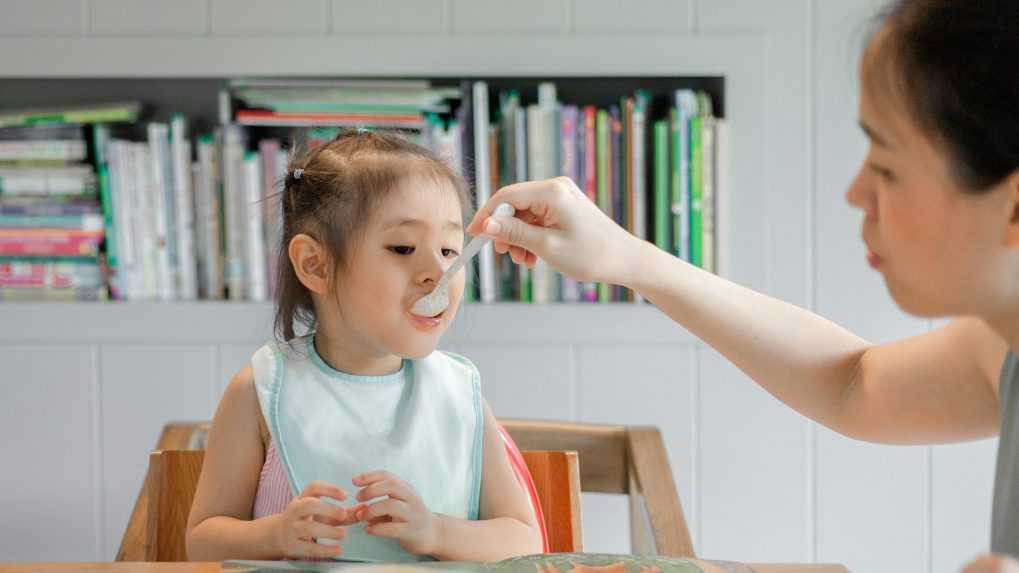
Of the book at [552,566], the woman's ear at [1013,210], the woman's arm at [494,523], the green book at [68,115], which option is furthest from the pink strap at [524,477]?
the green book at [68,115]

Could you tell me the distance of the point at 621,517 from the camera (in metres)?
2.28

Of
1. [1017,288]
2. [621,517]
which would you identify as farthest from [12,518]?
[1017,288]

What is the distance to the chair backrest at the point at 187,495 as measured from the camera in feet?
4.45

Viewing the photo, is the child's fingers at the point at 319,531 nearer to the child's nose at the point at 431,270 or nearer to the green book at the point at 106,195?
the child's nose at the point at 431,270

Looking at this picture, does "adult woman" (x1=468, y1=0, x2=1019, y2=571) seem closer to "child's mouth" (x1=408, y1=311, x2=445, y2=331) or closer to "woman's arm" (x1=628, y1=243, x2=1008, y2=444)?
"woman's arm" (x1=628, y1=243, x2=1008, y2=444)

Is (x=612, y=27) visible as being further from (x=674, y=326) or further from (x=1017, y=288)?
(x=1017, y=288)

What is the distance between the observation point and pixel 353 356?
1337mm

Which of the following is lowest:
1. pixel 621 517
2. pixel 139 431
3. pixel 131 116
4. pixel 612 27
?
pixel 621 517

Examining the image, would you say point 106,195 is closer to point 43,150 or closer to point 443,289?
point 43,150

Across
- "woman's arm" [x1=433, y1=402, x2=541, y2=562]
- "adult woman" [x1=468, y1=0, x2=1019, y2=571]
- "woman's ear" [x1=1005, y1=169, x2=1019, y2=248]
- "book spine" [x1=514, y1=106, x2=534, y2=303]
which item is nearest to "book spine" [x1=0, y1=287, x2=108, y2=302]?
"book spine" [x1=514, y1=106, x2=534, y2=303]

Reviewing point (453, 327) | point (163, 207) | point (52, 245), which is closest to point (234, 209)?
point (163, 207)

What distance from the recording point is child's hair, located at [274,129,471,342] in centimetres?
129

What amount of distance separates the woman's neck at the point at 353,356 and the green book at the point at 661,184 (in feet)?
3.07

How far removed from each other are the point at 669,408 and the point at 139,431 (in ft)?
3.26
